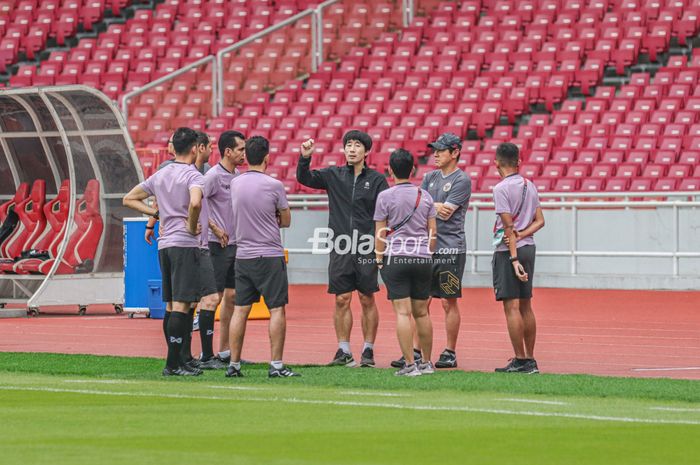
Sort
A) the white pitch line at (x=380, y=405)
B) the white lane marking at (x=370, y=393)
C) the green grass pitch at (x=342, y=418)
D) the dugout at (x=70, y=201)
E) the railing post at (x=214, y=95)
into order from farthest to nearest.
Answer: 1. the railing post at (x=214, y=95)
2. the dugout at (x=70, y=201)
3. the white lane marking at (x=370, y=393)
4. the white pitch line at (x=380, y=405)
5. the green grass pitch at (x=342, y=418)

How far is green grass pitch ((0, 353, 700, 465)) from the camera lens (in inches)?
332

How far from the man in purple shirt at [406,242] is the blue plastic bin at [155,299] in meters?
7.53

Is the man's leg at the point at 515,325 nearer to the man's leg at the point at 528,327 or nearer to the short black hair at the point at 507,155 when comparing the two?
the man's leg at the point at 528,327

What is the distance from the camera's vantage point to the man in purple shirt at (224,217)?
44.8 feet

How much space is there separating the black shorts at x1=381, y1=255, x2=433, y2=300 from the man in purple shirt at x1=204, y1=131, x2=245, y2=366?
1.52 metres

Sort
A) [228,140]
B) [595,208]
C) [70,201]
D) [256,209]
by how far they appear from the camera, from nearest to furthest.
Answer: [256,209]
[228,140]
[70,201]
[595,208]

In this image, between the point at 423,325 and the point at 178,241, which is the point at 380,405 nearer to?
the point at 423,325

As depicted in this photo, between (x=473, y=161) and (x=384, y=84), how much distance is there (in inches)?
194

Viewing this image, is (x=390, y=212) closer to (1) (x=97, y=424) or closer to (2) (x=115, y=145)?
(1) (x=97, y=424)

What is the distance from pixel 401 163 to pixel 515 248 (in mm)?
1250

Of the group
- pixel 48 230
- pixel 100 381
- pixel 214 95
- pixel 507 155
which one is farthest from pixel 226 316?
pixel 214 95

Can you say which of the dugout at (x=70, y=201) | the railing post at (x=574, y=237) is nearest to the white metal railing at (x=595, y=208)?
the railing post at (x=574, y=237)

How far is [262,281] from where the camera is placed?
12.8 metres

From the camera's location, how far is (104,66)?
38.3m
